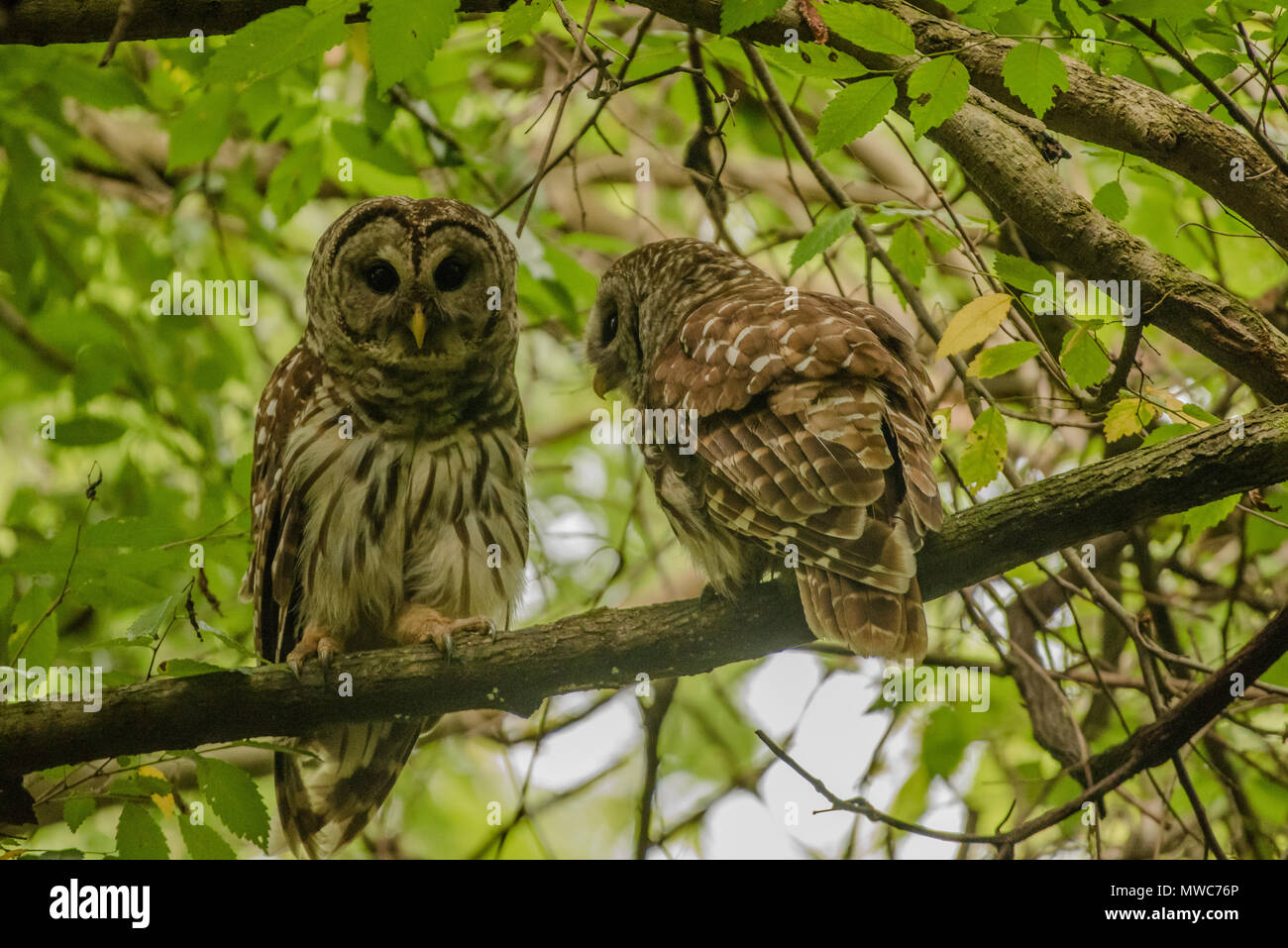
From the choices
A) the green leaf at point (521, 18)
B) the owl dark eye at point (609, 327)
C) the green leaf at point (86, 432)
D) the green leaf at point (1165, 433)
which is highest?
the owl dark eye at point (609, 327)

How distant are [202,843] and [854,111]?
1.75 m

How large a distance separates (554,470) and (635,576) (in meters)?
0.73

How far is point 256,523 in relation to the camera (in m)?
3.04

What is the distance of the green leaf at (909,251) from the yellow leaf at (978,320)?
0.45 meters

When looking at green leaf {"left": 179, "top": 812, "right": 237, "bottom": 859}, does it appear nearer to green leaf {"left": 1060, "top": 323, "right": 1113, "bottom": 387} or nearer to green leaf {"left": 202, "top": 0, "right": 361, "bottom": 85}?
green leaf {"left": 202, "top": 0, "right": 361, "bottom": 85}

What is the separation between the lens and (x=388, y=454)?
3035 mm

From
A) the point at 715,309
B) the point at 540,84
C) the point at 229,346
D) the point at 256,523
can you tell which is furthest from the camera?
the point at 540,84

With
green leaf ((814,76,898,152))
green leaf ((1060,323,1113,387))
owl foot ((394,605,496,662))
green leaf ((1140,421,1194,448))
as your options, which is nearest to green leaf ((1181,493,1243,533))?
green leaf ((1140,421,1194,448))

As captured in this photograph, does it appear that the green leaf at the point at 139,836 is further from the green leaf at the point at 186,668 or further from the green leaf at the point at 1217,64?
the green leaf at the point at 1217,64

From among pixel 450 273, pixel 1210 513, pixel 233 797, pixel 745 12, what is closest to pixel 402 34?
pixel 745 12

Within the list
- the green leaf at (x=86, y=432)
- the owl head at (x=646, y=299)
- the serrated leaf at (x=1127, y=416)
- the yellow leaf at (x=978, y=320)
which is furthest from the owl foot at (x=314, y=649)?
the serrated leaf at (x=1127, y=416)

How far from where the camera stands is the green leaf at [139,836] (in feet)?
7.18
